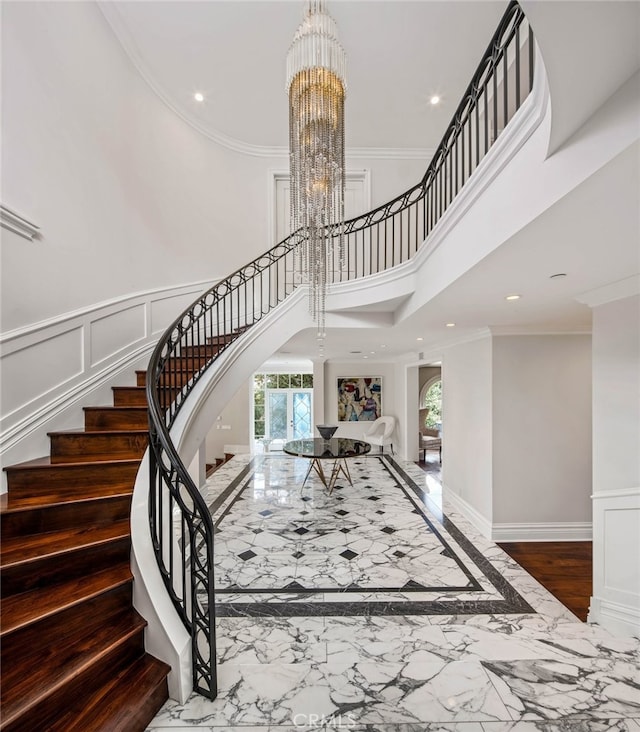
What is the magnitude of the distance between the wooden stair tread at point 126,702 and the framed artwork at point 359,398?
24.8ft

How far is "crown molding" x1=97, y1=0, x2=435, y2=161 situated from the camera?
3396mm

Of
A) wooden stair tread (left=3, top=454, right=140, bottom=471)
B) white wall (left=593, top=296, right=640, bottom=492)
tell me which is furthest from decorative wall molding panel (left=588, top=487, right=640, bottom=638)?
wooden stair tread (left=3, top=454, right=140, bottom=471)

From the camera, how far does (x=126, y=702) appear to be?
138 centimetres

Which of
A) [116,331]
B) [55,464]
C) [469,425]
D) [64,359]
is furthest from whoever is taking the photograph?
[469,425]

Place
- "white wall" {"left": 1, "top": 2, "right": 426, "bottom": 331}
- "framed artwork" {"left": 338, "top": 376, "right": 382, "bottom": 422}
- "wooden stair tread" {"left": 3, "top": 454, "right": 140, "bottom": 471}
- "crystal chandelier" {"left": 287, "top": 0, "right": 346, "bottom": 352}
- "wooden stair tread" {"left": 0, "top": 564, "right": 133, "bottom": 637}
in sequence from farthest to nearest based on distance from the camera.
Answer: "framed artwork" {"left": 338, "top": 376, "right": 382, "bottom": 422}
"crystal chandelier" {"left": 287, "top": 0, "right": 346, "bottom": 352}
"white wall" {"left": 1, "top": 2, "right": 426, "bottom": 331}
"wooden stair tread" {"left": 3, "top": 454, "right": 140, "bottom": 471}
"wooden stair tread" {"left": 0, "top": 564, "right": 133, "bottom": 637}

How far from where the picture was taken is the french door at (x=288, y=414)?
33.3 ft

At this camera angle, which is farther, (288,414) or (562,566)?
(288,414)

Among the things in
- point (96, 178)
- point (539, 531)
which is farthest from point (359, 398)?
point (96, 178)

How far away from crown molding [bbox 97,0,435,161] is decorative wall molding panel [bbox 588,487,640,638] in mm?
5391

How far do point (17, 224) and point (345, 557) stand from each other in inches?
156

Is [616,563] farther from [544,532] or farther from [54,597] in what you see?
[54,597]

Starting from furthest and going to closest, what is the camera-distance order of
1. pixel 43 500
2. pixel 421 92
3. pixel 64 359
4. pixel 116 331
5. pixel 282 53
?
pixel 421 92
pixel 282 53
pixel 116 331
pixel 64 359
pixel 43 500

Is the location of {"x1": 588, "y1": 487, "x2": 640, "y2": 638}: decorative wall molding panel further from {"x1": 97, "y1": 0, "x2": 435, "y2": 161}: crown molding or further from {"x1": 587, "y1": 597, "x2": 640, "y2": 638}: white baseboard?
{"x1": 97, "y1": 0, "x2": 435, "y2": 161}: crown molding

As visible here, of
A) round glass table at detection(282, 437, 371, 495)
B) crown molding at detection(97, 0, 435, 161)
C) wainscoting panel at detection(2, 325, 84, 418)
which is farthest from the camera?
round glass table at detection(282, 437, 371, 495)
